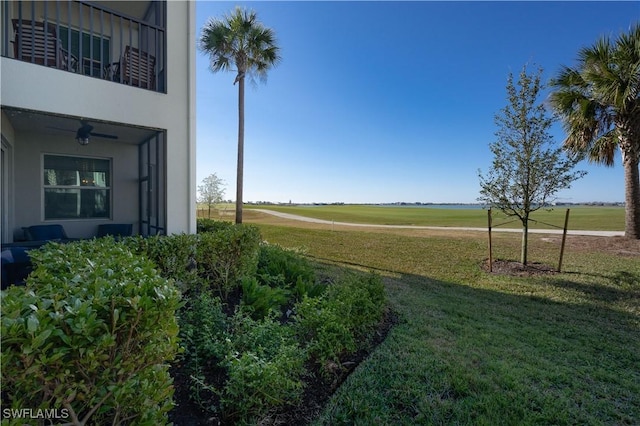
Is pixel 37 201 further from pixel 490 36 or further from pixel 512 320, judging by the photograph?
pixel 490 36

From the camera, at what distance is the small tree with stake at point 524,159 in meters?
7.05

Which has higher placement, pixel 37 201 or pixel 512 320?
pixel 37 201

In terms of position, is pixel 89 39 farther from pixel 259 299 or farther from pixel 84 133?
pixel 259 299

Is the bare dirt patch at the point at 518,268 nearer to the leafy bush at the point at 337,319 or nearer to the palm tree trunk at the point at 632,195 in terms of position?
the palm tree trunk at the point at 632,195

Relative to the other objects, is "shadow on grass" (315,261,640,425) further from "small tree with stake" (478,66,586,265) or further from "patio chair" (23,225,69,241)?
"patio chair" (23,225,69,241)

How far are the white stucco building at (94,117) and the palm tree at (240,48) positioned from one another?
5.56m

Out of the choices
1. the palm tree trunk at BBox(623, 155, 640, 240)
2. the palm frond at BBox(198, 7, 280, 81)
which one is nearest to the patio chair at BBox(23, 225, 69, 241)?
the palm frond at BBox(198, 7, 280, 81)

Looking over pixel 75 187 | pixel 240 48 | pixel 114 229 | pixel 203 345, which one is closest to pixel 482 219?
pixel 240 48

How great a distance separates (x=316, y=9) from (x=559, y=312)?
31.5 feet

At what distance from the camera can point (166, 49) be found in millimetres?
4598

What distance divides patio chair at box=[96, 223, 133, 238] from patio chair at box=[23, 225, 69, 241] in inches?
27.3

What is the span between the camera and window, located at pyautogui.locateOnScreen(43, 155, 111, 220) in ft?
20.3

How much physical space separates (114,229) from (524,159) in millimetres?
10272

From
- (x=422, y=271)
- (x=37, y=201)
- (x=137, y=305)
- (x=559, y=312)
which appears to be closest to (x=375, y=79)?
(x=422, y=271)
